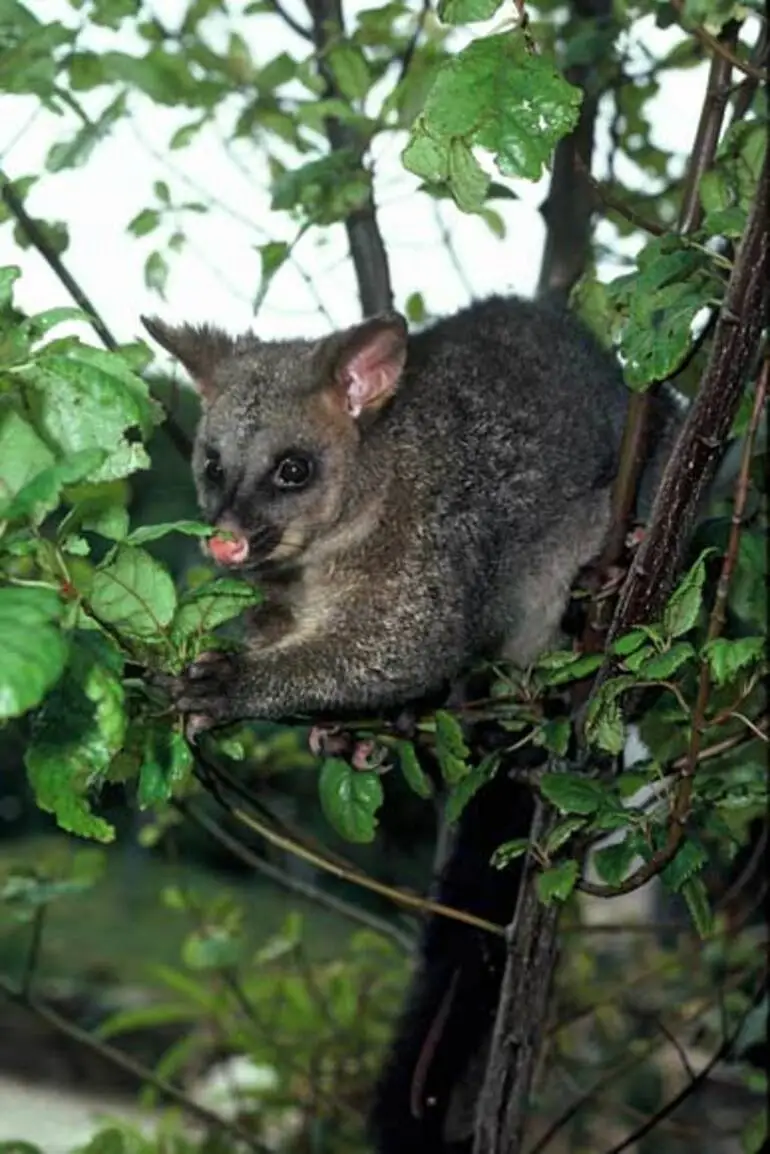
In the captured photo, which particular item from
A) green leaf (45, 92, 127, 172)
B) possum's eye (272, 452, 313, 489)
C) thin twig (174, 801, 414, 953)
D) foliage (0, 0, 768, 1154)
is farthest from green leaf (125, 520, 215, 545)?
thin twig (174, 801, 414, 953)

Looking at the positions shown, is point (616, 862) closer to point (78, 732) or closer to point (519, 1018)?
point (519, 1018)

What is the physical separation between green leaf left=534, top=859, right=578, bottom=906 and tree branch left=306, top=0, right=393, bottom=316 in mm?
1090

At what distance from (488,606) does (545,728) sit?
28.4 inches

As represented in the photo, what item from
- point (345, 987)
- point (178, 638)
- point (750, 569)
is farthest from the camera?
point (345, 987)

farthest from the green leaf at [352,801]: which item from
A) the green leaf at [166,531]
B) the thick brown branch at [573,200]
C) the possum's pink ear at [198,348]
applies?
the thick brown branch at [573,200]

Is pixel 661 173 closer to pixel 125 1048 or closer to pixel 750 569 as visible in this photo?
pixel 750 569

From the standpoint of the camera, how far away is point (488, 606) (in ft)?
7.96

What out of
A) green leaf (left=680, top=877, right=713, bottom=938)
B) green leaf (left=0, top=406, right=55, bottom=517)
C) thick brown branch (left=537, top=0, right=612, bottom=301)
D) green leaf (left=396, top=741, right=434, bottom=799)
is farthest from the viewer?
thick brown branch (left=537, top=0, right=612, bottom=301)

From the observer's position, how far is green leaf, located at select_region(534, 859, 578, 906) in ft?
5.08

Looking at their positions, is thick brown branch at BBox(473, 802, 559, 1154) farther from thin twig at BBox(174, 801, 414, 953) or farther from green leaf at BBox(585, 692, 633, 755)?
thin twig at BBox(174, 801, 414, 953)

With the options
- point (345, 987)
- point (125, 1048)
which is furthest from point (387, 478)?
point (125, 1048)

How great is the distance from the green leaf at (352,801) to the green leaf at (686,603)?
51 centimetres

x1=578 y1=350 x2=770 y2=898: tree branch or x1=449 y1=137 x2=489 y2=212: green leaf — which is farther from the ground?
x1=449 y1=137 x2=489 y2=212: green leaf

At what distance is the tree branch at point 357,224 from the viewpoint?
92.9 inches
